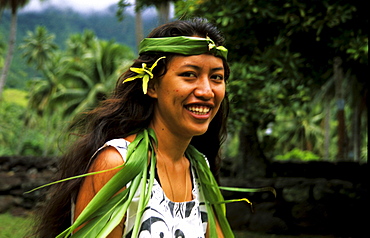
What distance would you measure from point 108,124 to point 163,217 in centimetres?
44

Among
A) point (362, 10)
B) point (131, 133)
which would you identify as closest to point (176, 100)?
point (131, 133)

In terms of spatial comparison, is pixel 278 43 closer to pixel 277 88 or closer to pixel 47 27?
pixel 277 88

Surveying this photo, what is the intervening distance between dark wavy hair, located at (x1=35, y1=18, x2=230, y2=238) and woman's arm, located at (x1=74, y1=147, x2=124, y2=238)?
0.03 m

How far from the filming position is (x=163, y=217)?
6.19ft

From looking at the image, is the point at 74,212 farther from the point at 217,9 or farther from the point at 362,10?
the point at 362,10

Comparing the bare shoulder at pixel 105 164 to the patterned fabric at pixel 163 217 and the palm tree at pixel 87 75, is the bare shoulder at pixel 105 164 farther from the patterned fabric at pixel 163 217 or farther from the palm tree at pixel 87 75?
the palm tree at pixel 87 75

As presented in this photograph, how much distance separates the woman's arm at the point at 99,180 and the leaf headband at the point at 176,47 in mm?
272

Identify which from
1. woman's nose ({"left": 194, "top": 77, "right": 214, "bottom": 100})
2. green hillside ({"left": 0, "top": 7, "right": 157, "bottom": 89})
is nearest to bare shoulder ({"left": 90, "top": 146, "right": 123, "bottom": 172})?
woman's nose ({"left": 194, "top": 77, "right": 214, "bottom": 100})

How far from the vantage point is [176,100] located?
1928 mm

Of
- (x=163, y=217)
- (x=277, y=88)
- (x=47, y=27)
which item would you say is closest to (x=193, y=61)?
(x=163, y=217)

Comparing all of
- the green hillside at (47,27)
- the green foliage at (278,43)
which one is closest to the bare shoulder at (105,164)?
the green foliage at (278,43)

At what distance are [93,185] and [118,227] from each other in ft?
0.57

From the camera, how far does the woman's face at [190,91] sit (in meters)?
1.91

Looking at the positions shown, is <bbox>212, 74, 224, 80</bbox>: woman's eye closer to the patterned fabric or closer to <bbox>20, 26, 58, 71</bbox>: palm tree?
the patterned fabric
